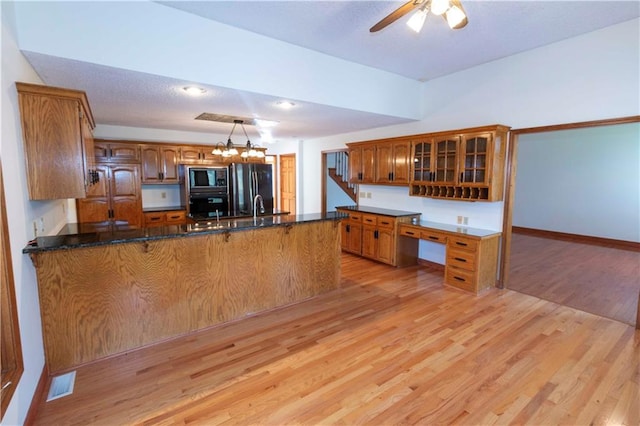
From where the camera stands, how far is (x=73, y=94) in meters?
2.25

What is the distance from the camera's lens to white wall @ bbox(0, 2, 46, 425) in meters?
1.75

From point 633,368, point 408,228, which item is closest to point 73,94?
point 408,228

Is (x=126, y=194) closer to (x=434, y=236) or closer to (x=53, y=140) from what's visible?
(x=53, y=140)

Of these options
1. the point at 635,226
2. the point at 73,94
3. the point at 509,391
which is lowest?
the point at 509,391

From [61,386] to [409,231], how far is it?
163 inches

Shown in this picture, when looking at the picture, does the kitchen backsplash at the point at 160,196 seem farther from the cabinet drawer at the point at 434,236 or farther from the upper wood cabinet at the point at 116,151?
the cabinet drawer at the point at 434,236

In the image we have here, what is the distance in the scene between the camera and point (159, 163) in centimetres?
557

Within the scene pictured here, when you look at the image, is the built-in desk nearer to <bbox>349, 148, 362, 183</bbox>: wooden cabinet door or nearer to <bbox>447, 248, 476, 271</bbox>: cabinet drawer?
<bbox>447, 248, 476, 271</bbox>: cabinet drawer

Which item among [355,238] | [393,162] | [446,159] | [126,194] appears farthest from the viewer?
[355,238]

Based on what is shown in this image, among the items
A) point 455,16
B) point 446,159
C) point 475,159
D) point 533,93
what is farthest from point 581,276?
point 455,16

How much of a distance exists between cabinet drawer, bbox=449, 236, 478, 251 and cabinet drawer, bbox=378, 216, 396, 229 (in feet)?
3.03

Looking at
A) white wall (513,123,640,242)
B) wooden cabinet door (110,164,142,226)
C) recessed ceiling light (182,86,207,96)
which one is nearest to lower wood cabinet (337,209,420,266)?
recessed ceiling light (182,86,207,96)

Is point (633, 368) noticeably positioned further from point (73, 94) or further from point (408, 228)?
point (73, 94)

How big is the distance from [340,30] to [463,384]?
3196 mm
